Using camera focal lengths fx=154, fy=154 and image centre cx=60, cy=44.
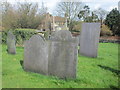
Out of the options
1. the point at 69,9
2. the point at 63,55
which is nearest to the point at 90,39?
the point at 63,55

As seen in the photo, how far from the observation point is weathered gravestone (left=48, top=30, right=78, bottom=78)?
544cm

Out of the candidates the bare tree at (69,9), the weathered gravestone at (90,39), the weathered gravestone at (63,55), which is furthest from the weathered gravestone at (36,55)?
the bare tree at (69,9)

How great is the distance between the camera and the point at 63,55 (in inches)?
218

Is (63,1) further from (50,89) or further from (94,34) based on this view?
(50,89)

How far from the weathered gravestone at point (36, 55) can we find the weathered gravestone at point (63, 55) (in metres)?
0.22

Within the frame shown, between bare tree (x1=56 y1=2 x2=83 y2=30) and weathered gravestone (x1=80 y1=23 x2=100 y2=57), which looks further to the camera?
bare tree (x1=56 y1=2 x2=83 y2=30)

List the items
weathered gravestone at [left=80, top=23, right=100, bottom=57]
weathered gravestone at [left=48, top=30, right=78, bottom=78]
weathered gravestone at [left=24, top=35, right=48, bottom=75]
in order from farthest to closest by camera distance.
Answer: weathered gravestone at [left=80, top=23, right=100, bottom=57] < weathered gravestone at [left=24, top=35, right=48, bottom=75] < weathered gravestone at [left=48, top=30, right=78, bottom=78]

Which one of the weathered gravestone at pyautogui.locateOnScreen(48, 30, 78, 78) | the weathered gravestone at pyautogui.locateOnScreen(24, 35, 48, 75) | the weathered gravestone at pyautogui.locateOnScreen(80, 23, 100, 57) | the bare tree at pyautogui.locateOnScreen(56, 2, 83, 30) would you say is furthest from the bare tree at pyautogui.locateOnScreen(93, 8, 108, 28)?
the weathered gravestone at pyautogui.locateOnScreen(48, 30, 78, 78)

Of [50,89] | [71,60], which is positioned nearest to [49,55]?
[71,60]

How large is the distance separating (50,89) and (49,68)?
1192 millimetres

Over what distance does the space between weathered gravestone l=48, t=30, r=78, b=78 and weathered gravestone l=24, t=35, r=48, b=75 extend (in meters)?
0.22

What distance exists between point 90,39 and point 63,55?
16.1 ft

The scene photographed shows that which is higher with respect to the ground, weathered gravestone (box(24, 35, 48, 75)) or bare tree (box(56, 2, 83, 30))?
bare tree (box(56, 2, 83, 30))

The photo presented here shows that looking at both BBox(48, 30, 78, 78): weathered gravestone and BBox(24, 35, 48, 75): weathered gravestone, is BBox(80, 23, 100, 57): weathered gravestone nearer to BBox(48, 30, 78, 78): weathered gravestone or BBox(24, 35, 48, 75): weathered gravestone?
BBox(48, 30, 78, 78): weathered gravestone
